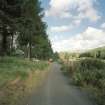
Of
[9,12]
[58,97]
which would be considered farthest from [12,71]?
[58,97]

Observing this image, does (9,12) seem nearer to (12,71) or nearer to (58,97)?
(12,71)

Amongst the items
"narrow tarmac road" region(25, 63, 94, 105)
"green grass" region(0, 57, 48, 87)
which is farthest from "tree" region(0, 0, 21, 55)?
"narrow tarmac road" region(25, 63, 94, 105)

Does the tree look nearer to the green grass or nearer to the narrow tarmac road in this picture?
the green grass

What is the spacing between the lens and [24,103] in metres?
10.9

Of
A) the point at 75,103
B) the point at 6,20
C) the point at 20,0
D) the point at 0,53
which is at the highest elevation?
the point at 20,0

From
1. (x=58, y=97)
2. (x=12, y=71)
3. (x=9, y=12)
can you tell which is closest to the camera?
(x=58, y=97)

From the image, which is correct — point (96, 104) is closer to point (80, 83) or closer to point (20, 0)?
point (80, 83)

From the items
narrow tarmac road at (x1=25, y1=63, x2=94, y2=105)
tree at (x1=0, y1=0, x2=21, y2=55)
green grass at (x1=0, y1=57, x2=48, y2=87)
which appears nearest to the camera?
narrow tarmac road at (x1=25, y1=63, x2=94, y2=105)

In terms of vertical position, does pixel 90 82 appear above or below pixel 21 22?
below

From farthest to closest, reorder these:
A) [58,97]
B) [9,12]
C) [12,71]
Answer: [9,12] < [12,71] < [58,97]

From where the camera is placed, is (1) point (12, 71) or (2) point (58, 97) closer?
(2) point (58, 97)

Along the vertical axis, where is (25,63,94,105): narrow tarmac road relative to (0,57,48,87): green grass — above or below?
below

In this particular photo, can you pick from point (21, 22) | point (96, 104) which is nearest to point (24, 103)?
point (96, 104)

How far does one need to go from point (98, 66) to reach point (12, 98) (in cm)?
1496
